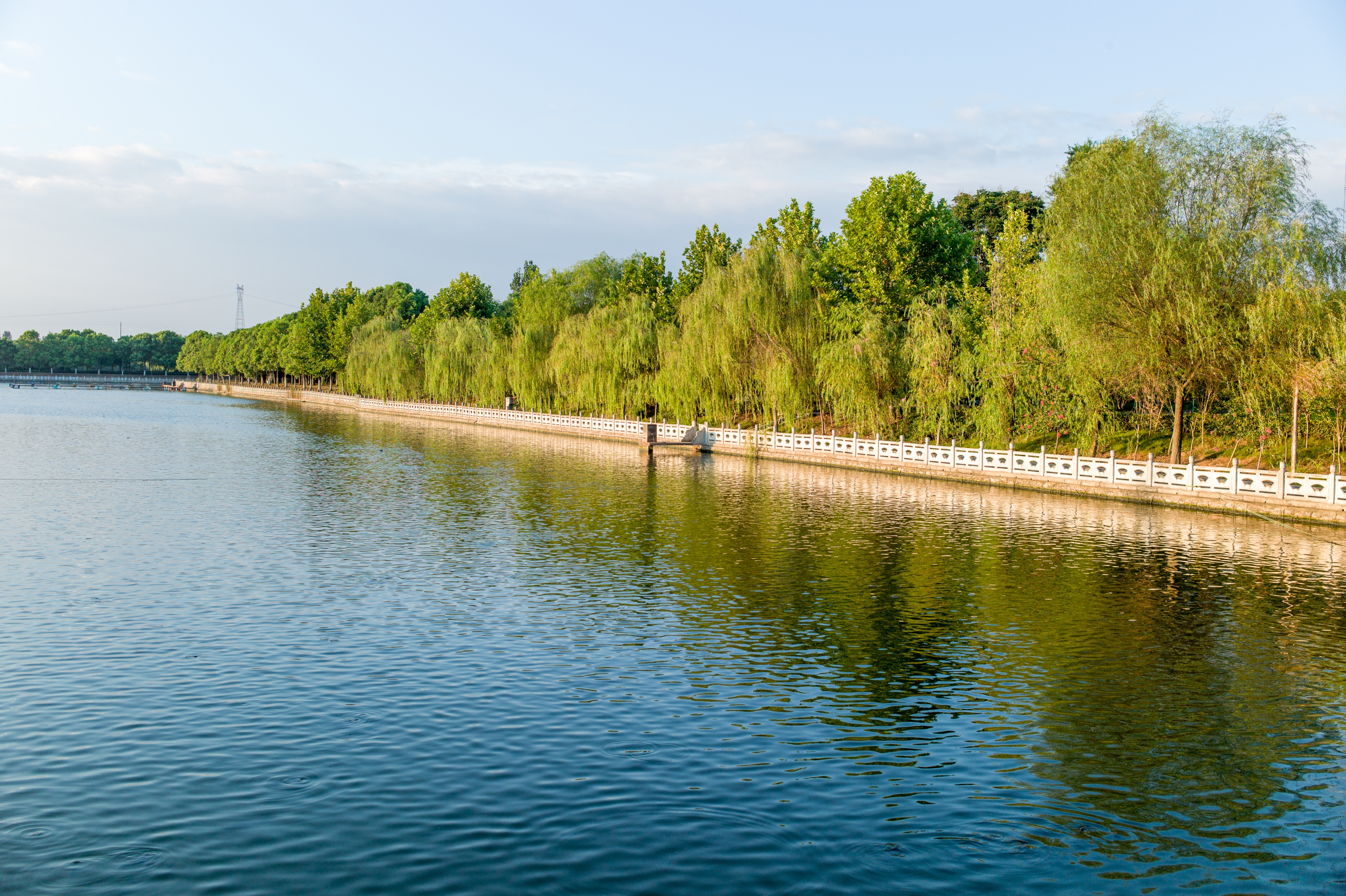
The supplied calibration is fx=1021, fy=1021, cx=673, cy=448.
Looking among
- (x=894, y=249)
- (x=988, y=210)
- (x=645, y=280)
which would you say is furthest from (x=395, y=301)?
(x=894, y=249)

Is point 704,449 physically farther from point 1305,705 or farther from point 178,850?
point 178,850

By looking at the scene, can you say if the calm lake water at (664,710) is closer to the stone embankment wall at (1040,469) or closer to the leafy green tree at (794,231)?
the stone embankment wall at (1040,469)

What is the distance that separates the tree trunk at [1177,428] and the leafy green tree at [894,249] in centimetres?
1656

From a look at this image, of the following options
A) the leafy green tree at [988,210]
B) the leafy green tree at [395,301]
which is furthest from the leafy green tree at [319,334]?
the leafy green tree at [988,210]

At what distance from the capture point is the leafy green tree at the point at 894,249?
50.0 metres

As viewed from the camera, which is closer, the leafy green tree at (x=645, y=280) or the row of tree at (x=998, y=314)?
the row of tree at (x=998, y=314)

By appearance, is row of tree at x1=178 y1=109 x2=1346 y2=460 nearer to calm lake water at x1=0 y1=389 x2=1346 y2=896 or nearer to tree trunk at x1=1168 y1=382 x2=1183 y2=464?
tree trunk at x1=1168 y1=382 x2=1183 y2=464

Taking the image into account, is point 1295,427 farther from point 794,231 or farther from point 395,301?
point 395,301

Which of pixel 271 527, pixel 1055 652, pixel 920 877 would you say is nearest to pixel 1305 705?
pixel 1055 652

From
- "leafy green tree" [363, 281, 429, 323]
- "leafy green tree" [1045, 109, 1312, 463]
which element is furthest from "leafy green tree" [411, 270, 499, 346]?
"leafy green tree" [1045, 109, 1312, 463]

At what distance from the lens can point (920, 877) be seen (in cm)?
753

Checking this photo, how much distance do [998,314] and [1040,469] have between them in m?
9.31

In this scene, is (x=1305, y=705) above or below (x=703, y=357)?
below

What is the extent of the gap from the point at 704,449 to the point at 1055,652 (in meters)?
40.7
